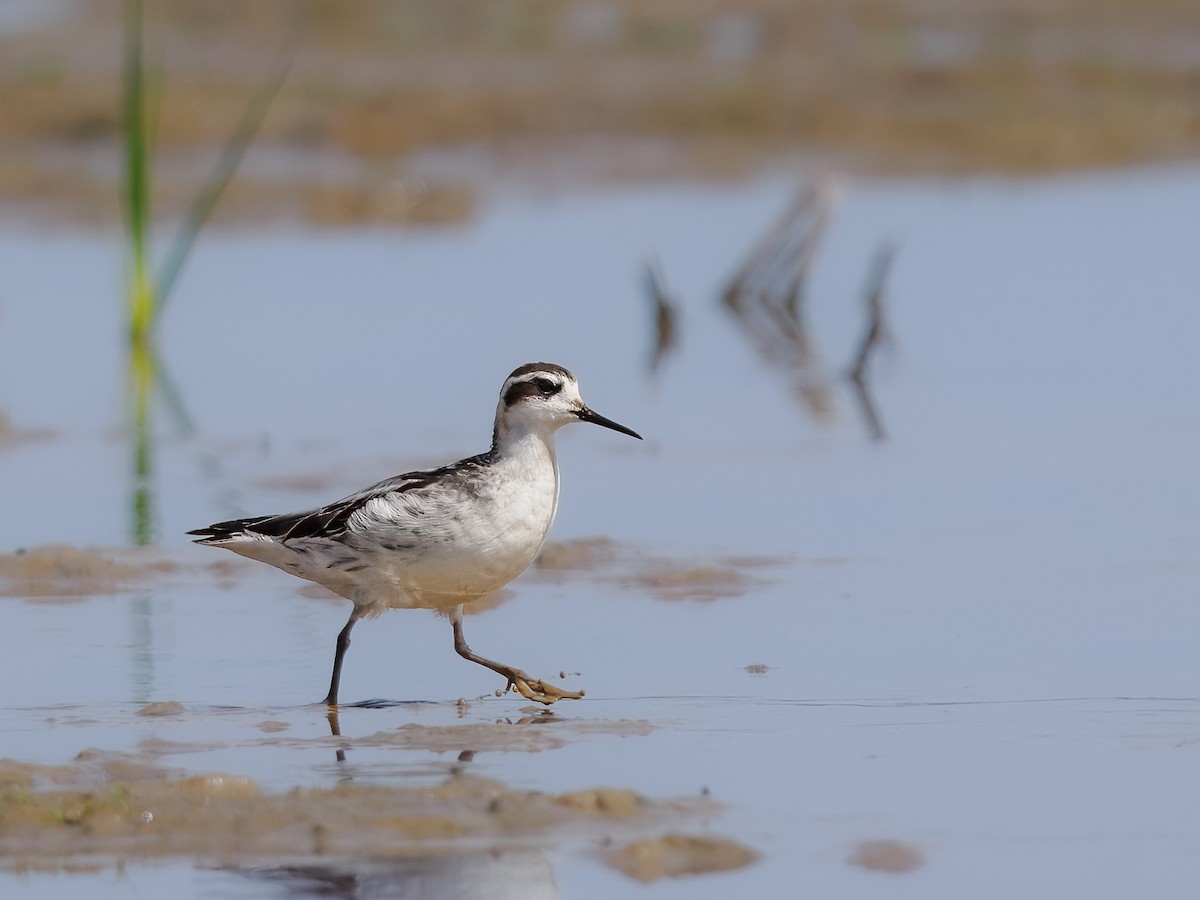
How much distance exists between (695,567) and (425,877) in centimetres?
361

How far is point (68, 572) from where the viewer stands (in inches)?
353

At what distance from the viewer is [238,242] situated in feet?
60.3

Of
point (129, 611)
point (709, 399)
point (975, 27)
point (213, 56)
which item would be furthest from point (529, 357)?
point (975, 27)

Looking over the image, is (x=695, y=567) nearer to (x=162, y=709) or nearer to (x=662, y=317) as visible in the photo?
(x=162, y=709)

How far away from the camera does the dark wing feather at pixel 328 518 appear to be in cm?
739

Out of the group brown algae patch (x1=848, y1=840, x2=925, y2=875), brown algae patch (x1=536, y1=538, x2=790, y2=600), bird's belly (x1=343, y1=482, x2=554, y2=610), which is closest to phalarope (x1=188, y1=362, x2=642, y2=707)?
bird's belly (x1=343, y1=482, x2=554, y2=610)

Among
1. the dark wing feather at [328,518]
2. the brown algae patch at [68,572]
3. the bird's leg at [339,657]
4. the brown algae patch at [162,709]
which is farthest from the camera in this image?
the brown algae patch at [68,572]

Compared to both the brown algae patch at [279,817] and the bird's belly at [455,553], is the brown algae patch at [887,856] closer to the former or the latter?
the brown algae patch at [279,817]

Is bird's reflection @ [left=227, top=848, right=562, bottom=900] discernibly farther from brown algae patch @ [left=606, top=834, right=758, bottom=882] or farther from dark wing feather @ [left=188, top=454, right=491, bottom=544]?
dark wing feather @ [left=188, top=454, right=491, bottom=544]

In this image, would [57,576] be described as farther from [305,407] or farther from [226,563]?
[305,407]

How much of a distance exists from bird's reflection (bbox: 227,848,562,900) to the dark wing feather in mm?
1960

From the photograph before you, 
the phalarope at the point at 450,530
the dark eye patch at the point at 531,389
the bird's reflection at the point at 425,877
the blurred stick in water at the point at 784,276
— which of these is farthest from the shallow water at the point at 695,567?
the dark eye patch at the point at 531,389

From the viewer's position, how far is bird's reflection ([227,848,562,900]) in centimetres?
539

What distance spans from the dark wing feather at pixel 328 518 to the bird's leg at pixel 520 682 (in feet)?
1.58
